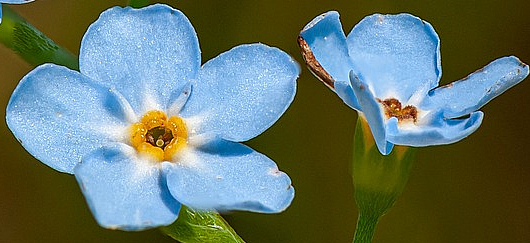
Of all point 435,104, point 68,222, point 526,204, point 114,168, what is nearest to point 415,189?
point 526,204

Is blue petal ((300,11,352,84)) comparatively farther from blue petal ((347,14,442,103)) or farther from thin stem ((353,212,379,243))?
thin stem ((353,212,379,243))

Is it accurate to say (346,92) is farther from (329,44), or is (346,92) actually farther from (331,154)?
(331,154)

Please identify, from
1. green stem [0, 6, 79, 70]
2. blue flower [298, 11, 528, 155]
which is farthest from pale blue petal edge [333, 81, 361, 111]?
green stem [0, 6, 79, 70]

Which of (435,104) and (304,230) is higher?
(435,104)

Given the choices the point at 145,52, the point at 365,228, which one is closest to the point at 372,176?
the point at 365,228

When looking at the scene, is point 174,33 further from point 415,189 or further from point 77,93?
point 415,189
